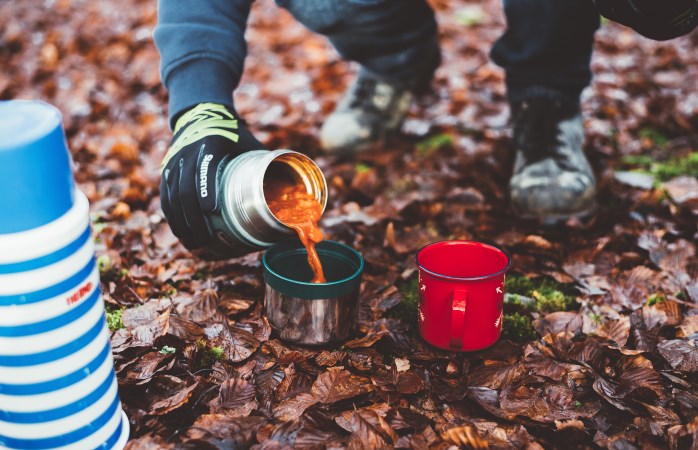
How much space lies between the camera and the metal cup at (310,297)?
1.48m

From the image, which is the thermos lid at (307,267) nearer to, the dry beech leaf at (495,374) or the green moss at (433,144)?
the dry beech leaf at (495,374)

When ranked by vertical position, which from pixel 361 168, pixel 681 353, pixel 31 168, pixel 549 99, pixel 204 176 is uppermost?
pixel 31 168

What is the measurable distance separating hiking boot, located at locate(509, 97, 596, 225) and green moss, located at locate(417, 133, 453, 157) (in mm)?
392

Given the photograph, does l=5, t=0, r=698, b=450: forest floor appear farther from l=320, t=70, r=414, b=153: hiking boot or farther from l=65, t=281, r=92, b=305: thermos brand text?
l=65, t=281, r=92, b=305: thermos brand text

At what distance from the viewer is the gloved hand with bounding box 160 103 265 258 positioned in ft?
5.20

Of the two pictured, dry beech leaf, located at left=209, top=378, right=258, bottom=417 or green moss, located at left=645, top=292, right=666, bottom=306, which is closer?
dry beech leaf, located at left=209, top=378, right=258, bottom=417

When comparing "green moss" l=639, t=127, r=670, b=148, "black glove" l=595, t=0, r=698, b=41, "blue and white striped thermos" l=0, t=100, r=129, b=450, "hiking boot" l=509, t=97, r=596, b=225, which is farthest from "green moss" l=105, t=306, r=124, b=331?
"green moss" l=639, t=127, r=670, b=148

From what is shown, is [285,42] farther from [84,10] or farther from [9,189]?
[9,189]

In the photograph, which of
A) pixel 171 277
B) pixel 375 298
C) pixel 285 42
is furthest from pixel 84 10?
pixel 375 298

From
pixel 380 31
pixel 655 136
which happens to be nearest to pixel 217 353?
pixel 380 31

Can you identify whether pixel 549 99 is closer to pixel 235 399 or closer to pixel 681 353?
pixel 681 353

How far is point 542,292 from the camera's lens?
185cm

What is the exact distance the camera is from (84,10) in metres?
4.16

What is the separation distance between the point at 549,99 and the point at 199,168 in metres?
1.32
